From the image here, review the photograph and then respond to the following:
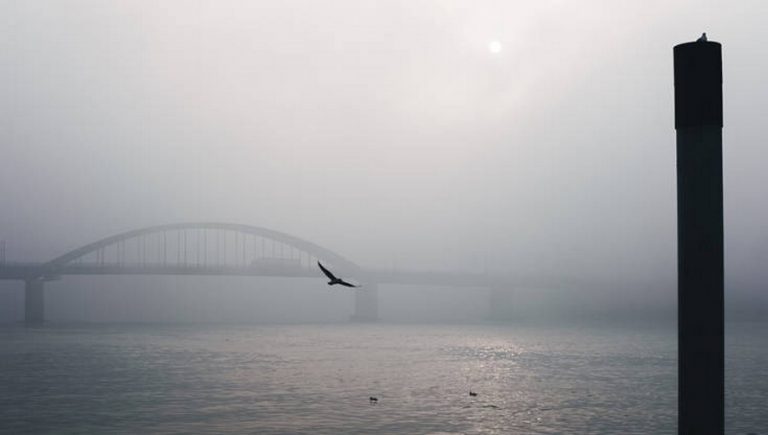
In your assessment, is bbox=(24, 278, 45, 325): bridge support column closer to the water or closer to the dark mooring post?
the water

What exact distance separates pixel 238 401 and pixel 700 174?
1675 inches

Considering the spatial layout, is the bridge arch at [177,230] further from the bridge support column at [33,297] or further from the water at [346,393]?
the water at [346,393]

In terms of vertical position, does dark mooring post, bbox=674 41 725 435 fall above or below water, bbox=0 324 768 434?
above

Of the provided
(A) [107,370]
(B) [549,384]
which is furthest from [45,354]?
(B) [549,384]

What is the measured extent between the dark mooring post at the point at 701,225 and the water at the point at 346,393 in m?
28.9

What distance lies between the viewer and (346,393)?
54781 millimetres

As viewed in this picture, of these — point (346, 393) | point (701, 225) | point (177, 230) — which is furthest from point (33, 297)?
point (701, 225)

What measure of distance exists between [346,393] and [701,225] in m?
46.7

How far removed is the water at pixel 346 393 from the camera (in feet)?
134

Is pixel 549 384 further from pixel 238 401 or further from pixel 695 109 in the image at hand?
Result: pixel 695 109

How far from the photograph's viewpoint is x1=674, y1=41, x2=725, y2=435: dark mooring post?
9359 mm

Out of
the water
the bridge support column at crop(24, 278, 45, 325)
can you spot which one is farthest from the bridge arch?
the water

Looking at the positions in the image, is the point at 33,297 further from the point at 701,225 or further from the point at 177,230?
the point at 701,225

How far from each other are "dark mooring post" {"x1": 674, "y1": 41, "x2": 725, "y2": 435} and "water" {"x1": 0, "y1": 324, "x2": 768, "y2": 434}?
1137 inches
